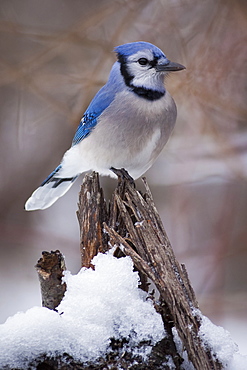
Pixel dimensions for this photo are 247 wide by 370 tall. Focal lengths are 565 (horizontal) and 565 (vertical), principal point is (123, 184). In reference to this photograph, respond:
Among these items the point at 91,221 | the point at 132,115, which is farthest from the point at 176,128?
the point at 91,221

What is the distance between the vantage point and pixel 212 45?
9.41ft

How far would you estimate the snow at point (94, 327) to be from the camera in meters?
1.09

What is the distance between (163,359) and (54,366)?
21cm

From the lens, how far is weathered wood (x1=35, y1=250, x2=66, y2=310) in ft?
4.12

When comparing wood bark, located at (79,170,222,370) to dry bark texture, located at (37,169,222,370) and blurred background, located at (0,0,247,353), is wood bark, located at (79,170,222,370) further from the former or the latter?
blurred background, located at (0,0,247,353)

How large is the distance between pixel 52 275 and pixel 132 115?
0.77m

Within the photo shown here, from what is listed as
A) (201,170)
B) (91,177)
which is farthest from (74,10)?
(91,177)

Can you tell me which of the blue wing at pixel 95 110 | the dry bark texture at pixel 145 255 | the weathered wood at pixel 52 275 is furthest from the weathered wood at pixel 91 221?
the blue wing at pixel 95 110

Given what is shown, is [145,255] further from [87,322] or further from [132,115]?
[132,115]

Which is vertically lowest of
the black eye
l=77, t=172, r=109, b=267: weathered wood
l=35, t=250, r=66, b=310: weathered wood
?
l=35, t=250, r=66, b=310: weathered wood

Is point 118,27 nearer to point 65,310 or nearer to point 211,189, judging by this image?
point 211,189

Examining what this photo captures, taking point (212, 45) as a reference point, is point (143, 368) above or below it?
below

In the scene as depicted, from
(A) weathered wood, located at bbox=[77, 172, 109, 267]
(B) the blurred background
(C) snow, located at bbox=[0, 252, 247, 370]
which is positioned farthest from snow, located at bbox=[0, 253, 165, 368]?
(B) the blurred background

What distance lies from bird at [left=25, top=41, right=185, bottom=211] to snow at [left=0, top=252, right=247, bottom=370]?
73 centimetres
